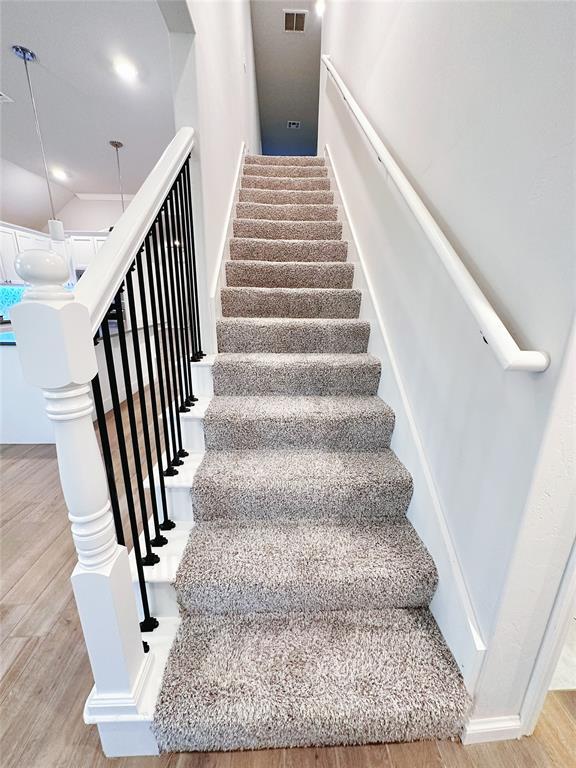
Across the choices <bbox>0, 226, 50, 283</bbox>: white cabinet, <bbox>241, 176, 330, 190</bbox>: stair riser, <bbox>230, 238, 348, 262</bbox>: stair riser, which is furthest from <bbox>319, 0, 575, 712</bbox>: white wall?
<bbox>0, 226, 50, 283</bbox>: white cabinet

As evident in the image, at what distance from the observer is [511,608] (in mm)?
779

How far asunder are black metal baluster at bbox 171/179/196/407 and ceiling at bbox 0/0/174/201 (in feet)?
7.37

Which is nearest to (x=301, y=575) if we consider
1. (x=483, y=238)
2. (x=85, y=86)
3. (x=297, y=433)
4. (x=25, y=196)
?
(x=297, y=433)

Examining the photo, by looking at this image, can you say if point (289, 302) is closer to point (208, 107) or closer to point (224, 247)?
Answer: point (224, 247)

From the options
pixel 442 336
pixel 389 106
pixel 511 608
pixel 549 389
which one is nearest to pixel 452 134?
pixel 442 336

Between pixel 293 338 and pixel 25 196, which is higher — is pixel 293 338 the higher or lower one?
the lower one

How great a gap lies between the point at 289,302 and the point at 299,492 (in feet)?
3.71

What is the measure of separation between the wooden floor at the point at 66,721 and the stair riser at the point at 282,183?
306cm

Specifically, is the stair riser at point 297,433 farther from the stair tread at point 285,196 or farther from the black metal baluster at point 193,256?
the stair tread at point 285,196

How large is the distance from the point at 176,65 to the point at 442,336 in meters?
1.50

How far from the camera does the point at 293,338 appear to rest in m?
1.76

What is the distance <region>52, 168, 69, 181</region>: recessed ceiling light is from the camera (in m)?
4.83

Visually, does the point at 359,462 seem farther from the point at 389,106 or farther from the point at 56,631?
the point at 389,106

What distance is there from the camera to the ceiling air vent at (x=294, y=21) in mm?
3945
